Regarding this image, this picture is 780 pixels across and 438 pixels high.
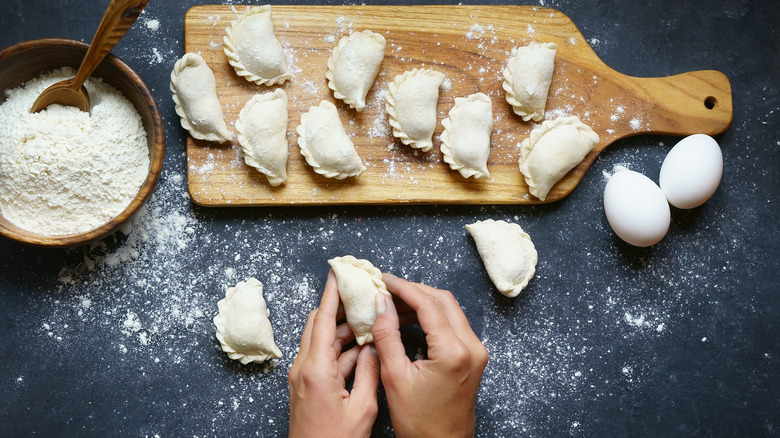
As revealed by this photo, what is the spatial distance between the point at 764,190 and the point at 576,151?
2.29 ft

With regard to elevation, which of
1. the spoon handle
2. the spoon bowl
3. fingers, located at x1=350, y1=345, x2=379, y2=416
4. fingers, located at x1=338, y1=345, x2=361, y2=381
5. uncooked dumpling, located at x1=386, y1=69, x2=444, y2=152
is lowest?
fingers, located at x1=338, y1=345, x2=361, y2=381

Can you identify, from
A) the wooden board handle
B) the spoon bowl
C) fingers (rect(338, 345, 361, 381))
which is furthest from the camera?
the wooden board handle

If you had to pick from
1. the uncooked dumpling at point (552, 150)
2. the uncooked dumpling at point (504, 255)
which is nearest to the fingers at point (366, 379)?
the uncooked dumpling at point (504, 255)

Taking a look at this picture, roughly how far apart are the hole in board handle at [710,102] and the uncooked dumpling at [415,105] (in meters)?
0.89

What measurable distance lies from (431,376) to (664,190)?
0.96 metres

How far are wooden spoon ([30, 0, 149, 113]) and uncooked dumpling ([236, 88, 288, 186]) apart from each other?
14.9 inches

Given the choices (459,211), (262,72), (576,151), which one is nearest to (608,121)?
(576,151)

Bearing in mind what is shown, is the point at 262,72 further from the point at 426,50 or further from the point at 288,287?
the point at 288,287

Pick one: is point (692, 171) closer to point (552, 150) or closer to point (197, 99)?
point (552, 150)

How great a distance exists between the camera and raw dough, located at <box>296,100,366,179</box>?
62.6 inches

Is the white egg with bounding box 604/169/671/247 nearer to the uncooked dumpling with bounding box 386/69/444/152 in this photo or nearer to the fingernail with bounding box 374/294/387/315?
the uncooked dumpling with bounding box 386/69/444/152

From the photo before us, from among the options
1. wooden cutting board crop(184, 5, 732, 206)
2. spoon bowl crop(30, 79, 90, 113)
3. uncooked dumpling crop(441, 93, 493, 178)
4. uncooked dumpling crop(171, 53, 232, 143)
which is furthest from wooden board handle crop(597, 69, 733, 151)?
spoon bowl crop(30, 79, 90, 113)

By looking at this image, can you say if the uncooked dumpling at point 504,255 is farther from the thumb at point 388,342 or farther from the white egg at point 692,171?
the white egg at point 692,171

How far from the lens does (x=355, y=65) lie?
162 centimetres
